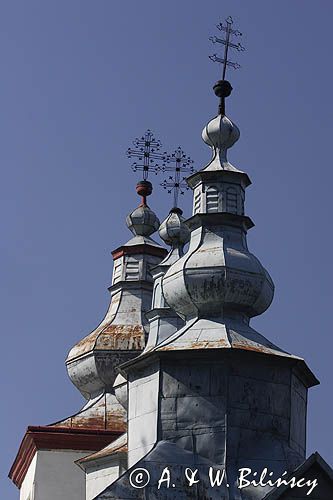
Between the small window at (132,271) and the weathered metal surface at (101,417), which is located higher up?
the small window at (132,271)

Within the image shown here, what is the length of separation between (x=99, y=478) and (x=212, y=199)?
18.8ft

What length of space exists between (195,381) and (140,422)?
4.22 feet

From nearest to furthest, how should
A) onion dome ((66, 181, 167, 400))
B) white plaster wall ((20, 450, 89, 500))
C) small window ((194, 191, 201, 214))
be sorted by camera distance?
small window ((194, 191, 201, 214))
white plaster wall ((20, 450, 89, 500))
onion dome ((66, 181, 167, 400))

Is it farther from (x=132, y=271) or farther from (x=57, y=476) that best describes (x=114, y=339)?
(x=57, y=476)

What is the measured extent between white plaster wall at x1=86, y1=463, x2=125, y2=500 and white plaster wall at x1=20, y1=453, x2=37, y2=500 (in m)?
3.20

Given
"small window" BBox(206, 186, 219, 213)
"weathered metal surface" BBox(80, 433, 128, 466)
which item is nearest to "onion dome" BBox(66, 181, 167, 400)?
"weathered metal surface" BBox(80, 433, 128, 466)

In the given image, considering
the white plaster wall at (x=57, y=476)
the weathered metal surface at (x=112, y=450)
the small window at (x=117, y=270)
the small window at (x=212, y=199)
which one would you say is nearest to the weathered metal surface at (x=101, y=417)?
the white plaster wall at (x=57, y=476)

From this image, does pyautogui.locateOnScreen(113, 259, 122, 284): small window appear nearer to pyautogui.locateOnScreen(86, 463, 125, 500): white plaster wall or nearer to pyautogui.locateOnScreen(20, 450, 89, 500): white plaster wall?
pyautogui.locateOnScreen(20, 450, 89, 500): white plaster wall

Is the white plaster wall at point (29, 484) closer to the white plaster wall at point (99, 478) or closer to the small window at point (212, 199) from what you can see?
the white plaster wall at point (99, 478)

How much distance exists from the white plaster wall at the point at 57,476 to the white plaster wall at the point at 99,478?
2591mm

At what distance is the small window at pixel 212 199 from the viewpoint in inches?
1059

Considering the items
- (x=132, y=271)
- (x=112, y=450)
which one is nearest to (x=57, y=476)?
(x=112, y=450)

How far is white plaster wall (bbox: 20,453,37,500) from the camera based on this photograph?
32047mm

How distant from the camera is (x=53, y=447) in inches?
1264
